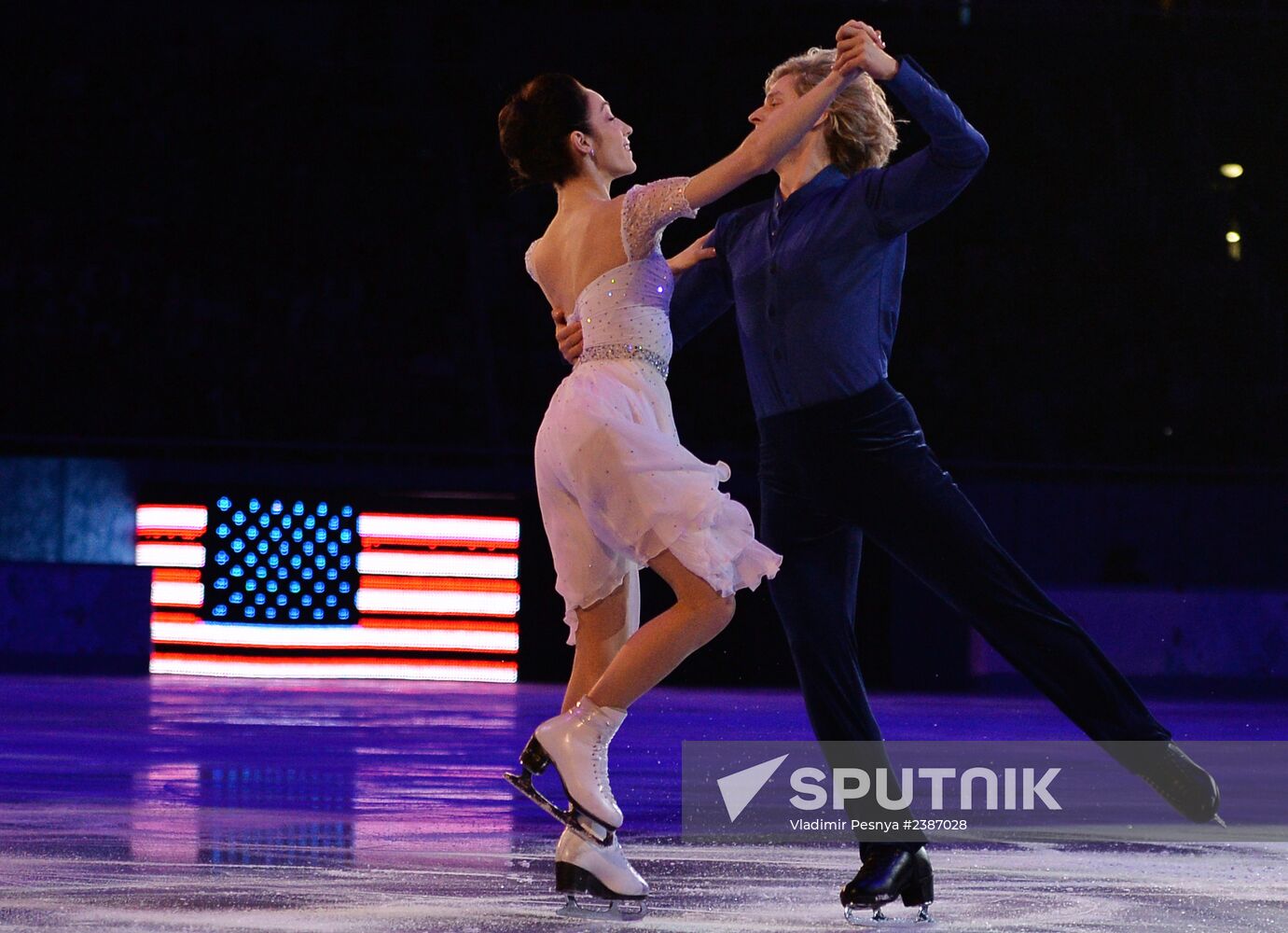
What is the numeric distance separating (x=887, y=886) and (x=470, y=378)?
1070 cm

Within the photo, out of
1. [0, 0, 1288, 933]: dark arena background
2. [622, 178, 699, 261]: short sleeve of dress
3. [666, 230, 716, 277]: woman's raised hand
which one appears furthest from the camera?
[0, 0, 1288, 933]: dark arena background

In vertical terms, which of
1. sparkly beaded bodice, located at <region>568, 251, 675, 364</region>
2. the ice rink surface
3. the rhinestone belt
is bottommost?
the ice rink surface

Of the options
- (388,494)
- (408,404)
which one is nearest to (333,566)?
(388,494)

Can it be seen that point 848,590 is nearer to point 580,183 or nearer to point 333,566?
point 580,183

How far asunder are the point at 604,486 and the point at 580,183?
0.69m

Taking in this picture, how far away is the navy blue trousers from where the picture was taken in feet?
11.8

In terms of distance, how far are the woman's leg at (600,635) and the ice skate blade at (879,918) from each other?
0.70 metres

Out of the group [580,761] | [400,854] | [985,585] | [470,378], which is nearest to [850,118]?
[985,585]

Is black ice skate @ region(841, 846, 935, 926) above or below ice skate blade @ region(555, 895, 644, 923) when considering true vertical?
above

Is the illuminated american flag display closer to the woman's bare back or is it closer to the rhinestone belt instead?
the woman's bare back

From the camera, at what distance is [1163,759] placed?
3.58m

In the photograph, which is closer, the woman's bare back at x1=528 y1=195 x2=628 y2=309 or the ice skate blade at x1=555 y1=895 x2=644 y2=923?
the ice skate blade at x1=555 y1=895 x2=644 y2=923

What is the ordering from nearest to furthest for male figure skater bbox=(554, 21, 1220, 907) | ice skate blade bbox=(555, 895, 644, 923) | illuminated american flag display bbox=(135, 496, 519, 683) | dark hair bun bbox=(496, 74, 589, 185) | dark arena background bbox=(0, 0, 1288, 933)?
1. ice skate blade bbox=(555, 895, 644, 923)
2. male figure skater bbox=(554, 21, 1220, 907)
3. dark hair bun bbox=(496, 74, 589, 185)
4. dark arena background bbox=(0, 0, 1288, 933)
5. illuminated american flag display bbox=(135, 496, 519, 683)

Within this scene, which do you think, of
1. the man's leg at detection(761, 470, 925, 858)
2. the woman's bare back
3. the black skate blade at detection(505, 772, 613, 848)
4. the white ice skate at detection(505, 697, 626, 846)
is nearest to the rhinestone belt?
the woman's bare back
